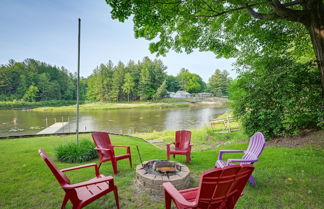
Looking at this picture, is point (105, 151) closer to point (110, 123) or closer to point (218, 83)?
point (110, 123)

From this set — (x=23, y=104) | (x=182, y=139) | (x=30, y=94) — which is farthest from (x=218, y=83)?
(x=182, y=139)

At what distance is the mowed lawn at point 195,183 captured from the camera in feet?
8.36

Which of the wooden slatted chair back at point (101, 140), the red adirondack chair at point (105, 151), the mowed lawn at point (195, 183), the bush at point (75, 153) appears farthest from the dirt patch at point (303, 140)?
the bush at point (75, 153)

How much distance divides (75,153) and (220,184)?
439cm

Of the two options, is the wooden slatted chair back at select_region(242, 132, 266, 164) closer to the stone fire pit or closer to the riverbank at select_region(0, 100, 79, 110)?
the stone fire pit

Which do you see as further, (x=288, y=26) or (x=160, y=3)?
(x=288, y=26)

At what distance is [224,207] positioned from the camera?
6.04 feet

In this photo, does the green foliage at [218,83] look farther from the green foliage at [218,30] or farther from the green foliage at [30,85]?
the green foliage at [218,30]

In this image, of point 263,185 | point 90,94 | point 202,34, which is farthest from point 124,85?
point 263,185

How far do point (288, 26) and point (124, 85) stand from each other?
47.6 meters

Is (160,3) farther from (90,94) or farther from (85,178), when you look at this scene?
(90,94)

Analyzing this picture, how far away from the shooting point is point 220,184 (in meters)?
1.62

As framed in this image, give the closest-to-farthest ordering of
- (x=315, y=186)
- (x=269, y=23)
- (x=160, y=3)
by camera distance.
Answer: (x=315, y=186), (x=160, y=3), (x=269, y=23)

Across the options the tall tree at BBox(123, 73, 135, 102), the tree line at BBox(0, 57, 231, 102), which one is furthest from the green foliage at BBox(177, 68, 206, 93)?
the tall tree at BBox(123, 73, 135, 102)
